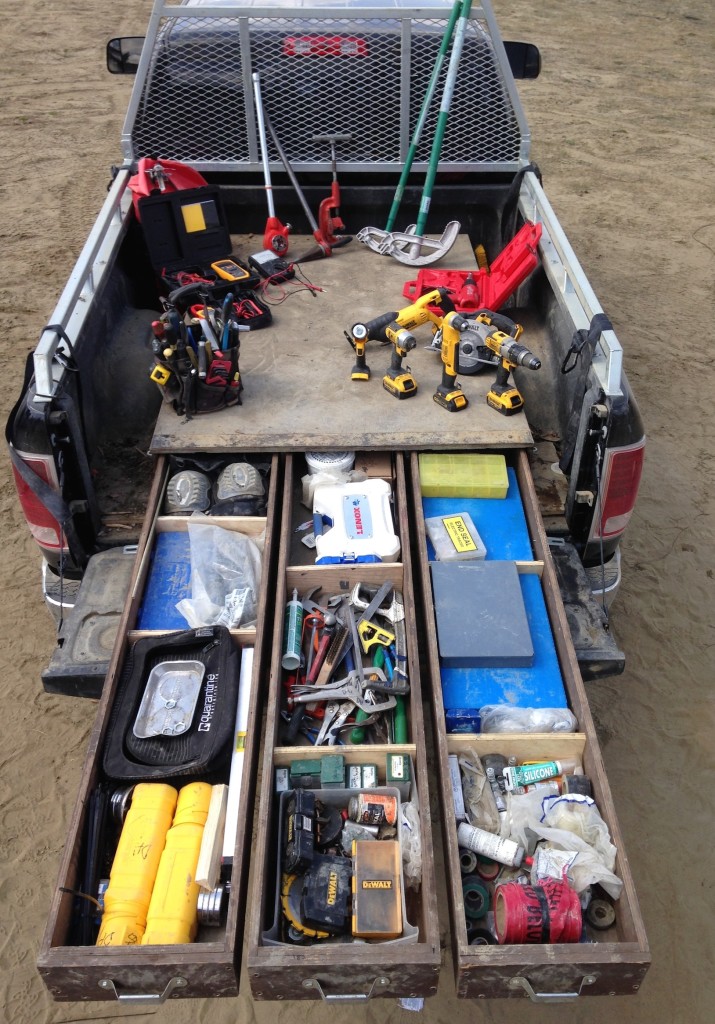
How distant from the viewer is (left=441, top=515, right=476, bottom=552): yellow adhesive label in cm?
296

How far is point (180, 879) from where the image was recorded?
6.68ft

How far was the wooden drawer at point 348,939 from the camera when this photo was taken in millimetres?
1806

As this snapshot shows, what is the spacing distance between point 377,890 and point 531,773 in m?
0.61

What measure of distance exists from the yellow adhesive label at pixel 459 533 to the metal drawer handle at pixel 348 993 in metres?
1.52

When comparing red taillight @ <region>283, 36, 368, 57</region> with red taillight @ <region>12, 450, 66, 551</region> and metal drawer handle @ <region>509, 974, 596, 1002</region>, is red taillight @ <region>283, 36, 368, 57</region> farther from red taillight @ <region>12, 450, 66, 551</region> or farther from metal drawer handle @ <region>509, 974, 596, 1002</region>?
metal drawer handle @ <region>509, 974, 596, 1002</region>

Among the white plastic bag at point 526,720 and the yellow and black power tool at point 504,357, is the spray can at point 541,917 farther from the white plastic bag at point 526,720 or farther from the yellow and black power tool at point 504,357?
the yellow and black power tool at point 504,357

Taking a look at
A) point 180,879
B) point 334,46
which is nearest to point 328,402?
point 180,879

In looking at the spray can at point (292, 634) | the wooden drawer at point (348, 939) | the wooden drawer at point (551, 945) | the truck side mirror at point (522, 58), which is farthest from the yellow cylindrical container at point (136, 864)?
the truck side mirror at point (522, 58)

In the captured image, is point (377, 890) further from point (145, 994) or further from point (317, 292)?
point (317, 292)

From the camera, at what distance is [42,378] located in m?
2.71

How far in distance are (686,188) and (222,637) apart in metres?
8.69

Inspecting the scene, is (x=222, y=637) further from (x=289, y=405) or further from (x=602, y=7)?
(x=602, y=7)

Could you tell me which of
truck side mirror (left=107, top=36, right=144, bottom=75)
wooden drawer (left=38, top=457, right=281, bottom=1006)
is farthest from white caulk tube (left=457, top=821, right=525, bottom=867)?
truck side mirror (left=107, top=36, right=144, bottom=75)

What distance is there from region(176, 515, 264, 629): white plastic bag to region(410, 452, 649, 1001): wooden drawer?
27.5 inches
